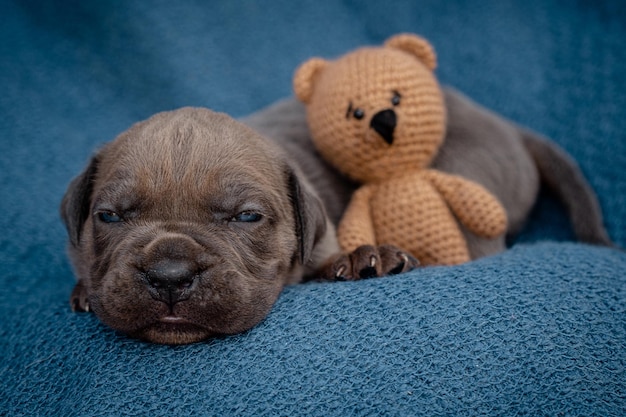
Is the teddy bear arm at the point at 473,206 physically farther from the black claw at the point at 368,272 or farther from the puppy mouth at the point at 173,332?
the puppy mouth at the point at 173,332

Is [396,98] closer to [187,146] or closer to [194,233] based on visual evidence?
[187,146]

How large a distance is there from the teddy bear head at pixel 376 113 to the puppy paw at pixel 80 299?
1.54m

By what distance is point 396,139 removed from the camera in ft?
10.4

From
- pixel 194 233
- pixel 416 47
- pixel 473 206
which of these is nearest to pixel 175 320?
pixel 194 233

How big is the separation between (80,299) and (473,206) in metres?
2.07

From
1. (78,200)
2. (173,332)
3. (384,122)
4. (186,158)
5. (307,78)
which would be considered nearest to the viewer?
(173,332)

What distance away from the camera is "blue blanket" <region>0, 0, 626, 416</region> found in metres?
2.13

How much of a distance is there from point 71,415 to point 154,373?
0.33 meters

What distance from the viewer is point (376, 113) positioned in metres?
3.08

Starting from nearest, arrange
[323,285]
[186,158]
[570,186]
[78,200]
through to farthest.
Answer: [186,158] → [323,285] → [78,200] → [570,186]

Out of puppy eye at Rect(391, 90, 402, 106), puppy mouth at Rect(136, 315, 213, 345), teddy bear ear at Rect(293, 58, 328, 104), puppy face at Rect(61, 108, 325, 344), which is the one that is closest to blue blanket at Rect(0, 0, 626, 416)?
puppy mouth at Rect(136, 315, 213, 345)

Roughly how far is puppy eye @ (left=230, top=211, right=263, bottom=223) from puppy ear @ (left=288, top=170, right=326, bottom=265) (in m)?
0.28

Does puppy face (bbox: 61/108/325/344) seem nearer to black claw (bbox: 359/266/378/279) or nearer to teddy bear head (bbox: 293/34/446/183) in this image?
black claw (bbox: 359/266/378/279)

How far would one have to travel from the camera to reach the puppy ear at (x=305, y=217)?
9.10ft
